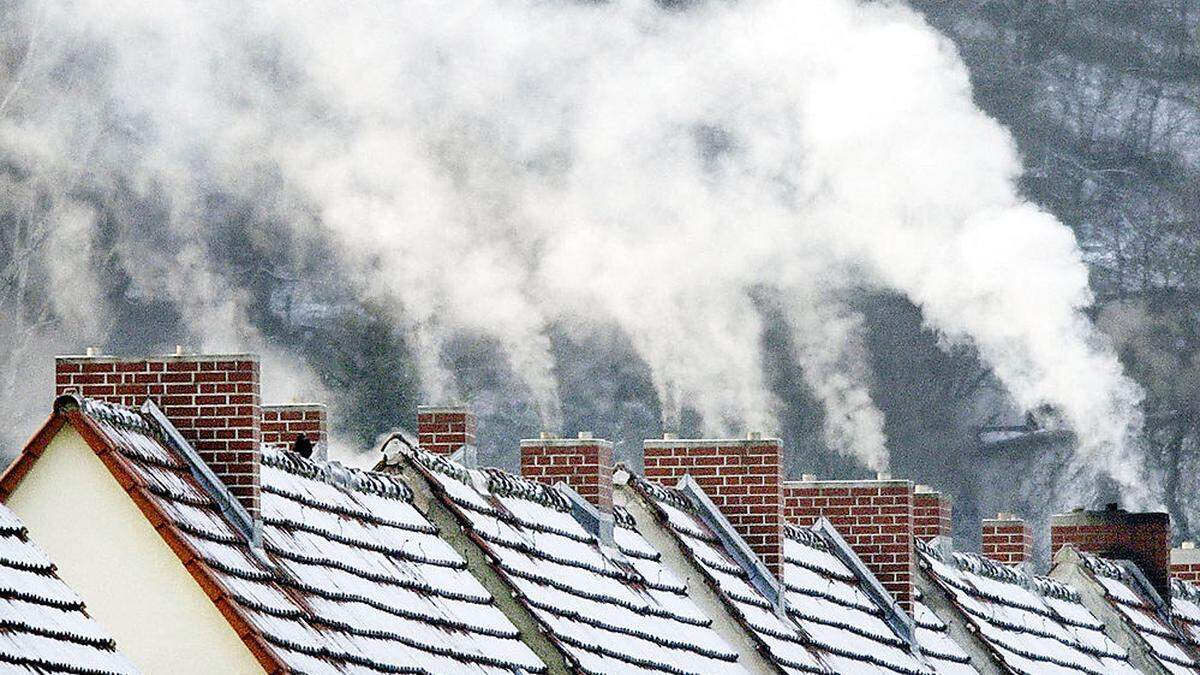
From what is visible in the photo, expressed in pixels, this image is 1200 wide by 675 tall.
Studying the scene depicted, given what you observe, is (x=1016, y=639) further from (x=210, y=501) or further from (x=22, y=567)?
(x=22, y=567)

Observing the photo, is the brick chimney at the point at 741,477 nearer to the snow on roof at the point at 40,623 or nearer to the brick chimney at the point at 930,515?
the brick chimney at the point at 930,515

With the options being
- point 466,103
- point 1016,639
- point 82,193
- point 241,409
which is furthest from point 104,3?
point 241,409

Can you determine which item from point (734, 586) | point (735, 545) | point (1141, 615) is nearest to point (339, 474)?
point (734, 586)

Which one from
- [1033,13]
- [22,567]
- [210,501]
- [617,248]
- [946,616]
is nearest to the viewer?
[22,567]

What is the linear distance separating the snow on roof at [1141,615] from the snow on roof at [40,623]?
52.8ft

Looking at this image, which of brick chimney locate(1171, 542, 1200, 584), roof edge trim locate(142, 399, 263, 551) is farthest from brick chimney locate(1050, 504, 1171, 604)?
roof edge trim locate(142, 399, 263, 551)

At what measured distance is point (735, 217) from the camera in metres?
75.4

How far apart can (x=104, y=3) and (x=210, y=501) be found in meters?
62.4

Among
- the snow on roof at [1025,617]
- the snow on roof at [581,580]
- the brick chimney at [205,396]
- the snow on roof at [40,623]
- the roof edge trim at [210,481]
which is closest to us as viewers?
the snow on roof at [40,623]

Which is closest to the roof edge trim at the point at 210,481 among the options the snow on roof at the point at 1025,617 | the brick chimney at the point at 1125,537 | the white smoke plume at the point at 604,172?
the snow on roof at the point at 1025,617

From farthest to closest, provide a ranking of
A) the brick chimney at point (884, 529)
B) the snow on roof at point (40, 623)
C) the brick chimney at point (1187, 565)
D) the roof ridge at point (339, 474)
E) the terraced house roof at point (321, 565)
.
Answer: the brick chimney at point (1187, 565), the brick chimney at point (884, 529), the roof ridge at point (339, 474), the terraced house roof at point (321, 565), the snow on roof at point (40, 623)

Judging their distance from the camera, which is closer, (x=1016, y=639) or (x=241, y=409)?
(x=241, y=409)

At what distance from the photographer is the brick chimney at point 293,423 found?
755 inches

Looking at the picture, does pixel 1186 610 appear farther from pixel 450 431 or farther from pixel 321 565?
pixel 321 565
